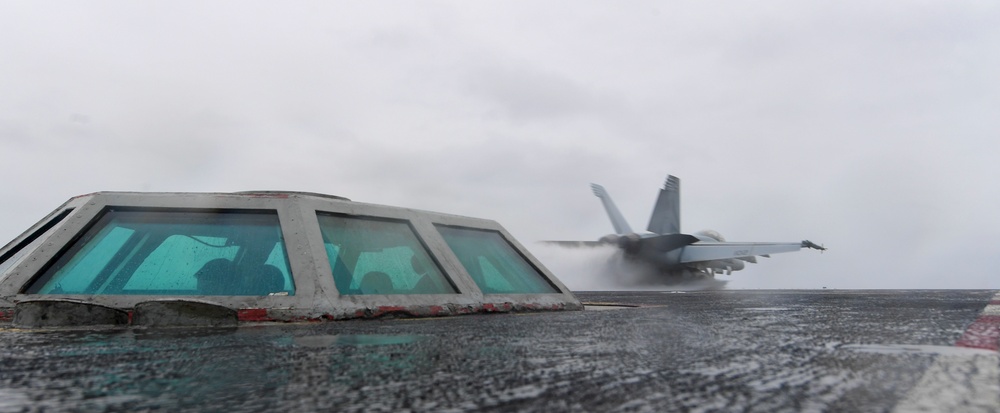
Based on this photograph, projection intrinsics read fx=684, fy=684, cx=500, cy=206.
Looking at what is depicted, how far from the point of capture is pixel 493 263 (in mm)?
7523

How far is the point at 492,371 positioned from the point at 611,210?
43365 mm

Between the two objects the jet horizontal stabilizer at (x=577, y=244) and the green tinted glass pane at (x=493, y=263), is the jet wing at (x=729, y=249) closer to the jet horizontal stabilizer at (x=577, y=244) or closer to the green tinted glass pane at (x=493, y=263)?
the jet horizontal stabilizer at (x=577, y=244)

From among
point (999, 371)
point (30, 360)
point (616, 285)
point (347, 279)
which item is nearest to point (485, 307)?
point (347, 279)

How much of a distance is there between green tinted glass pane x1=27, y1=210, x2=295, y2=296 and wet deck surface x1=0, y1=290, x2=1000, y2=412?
1.43m

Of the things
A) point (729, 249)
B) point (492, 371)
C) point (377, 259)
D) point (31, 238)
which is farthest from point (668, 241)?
point (492, 371)

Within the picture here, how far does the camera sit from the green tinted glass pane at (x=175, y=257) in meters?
5.23

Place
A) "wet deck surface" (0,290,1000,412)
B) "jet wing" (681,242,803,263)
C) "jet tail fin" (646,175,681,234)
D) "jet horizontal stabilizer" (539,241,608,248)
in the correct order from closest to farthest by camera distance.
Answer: "wet deck surface" (0,290,1000,412), "jet wing" (681,242,803,263), "jet tail fin" (646,175,681,234), "jet horizontal stabilizer" (539,241,608,248)

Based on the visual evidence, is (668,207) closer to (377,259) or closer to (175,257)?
(377,259)

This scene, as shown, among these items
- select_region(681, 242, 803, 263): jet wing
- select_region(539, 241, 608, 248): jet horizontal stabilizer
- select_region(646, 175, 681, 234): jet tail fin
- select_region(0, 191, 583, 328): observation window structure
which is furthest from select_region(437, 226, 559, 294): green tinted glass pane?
select_region(646, 175, 681, 234): jet tail fin

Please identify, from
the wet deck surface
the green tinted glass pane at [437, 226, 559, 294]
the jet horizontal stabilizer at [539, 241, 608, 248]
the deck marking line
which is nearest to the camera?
the deck marking line

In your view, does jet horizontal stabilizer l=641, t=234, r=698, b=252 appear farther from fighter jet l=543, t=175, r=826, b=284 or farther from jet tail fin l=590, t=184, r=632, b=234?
jet tail fin l=590, t=184, r=632, b=234

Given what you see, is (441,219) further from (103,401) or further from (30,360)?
(103,401)

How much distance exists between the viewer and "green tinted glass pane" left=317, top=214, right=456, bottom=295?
5738mm

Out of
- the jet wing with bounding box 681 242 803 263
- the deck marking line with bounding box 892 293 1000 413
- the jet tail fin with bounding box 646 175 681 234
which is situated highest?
the jet tail fin with bounding box 646 175 681 234
